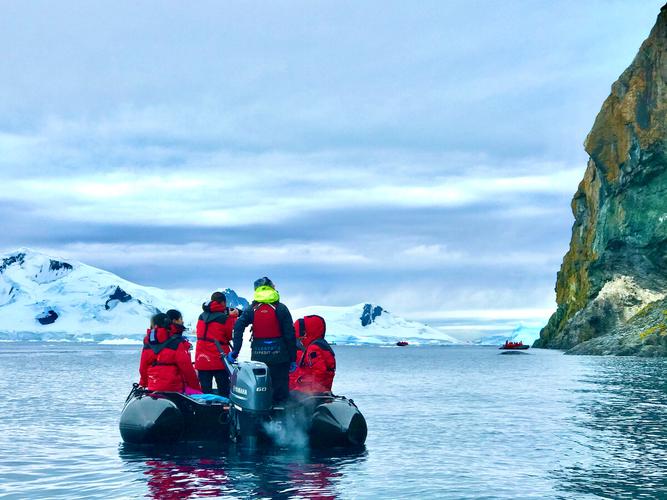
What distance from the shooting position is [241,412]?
1756 centimetres

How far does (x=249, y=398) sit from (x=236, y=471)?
155cm

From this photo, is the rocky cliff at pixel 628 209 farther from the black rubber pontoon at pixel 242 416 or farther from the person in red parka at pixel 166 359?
the person in red parka at pixel 166 359

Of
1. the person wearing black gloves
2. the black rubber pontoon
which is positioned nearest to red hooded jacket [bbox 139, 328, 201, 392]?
the black rubber pontoon

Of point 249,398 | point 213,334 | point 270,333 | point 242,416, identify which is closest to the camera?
point 249,398

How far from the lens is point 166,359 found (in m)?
19.2

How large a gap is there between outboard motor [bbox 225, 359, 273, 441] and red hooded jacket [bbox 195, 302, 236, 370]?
5.14 feet

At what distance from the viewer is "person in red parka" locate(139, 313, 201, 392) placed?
1911 centimetres

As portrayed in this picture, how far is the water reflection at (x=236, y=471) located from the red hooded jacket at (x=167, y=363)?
1.48 metres

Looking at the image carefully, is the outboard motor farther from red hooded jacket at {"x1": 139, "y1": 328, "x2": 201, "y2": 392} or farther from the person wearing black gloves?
red hooded jacket at {"x1": 139, "y1": 328, "x2": 201, "y2": 392}

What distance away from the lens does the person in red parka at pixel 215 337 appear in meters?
Result: 19.4

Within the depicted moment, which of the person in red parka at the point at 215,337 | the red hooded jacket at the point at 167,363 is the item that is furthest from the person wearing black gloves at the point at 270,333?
the red hooded jacket at the point at 167,363

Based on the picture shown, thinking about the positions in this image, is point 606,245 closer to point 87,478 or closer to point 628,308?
point 628,308

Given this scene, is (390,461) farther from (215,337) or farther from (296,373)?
(215,337)

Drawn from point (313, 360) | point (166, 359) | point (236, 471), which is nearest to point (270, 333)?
point (313, 360)
